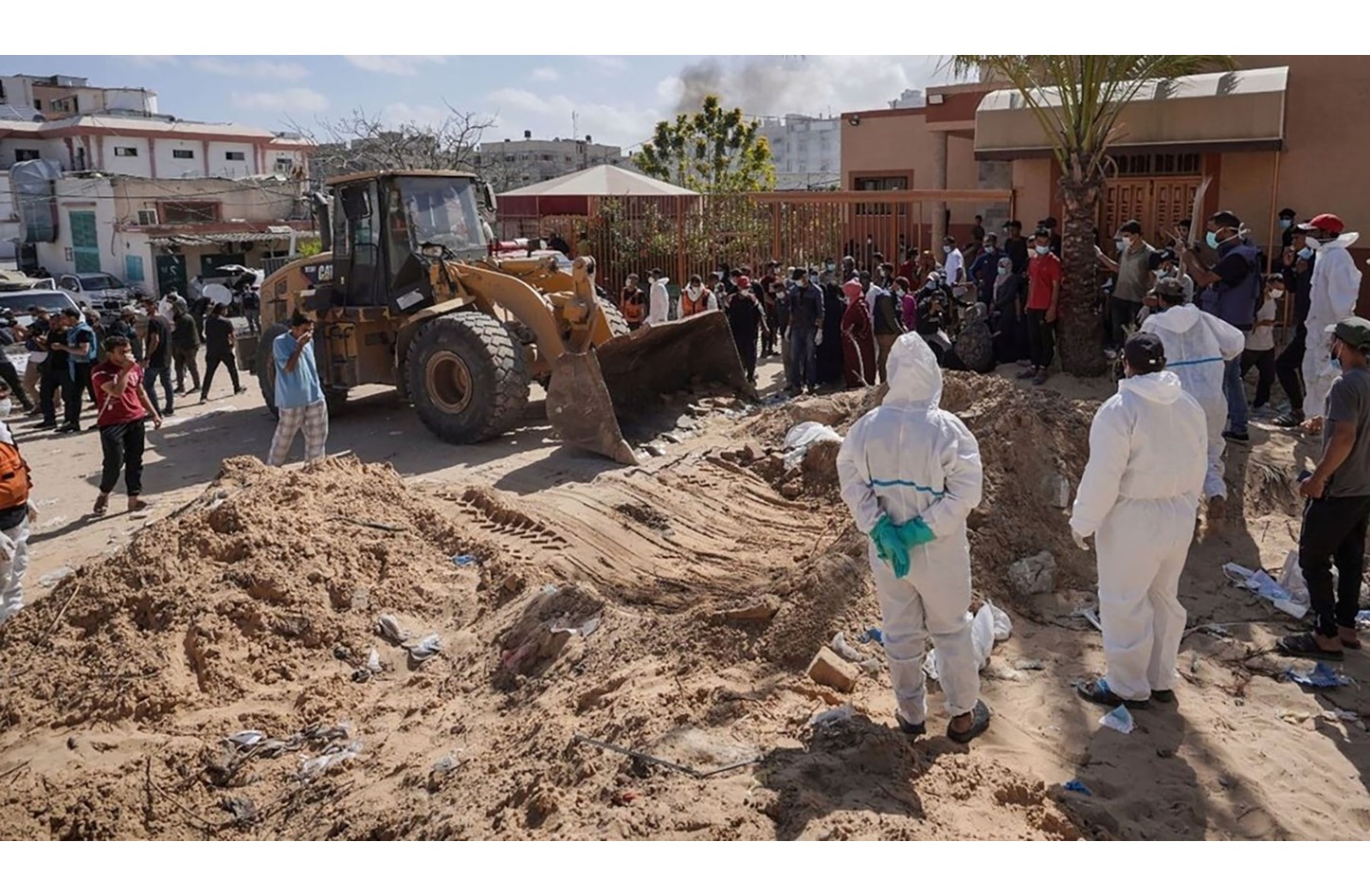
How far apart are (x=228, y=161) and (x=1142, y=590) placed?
45.4 metres

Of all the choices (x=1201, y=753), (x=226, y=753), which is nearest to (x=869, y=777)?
(x=1201, y=753)

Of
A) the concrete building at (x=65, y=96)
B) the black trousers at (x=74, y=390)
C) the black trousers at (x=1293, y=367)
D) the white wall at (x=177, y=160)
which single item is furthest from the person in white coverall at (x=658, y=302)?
the concrete building at (x=65, y=96)

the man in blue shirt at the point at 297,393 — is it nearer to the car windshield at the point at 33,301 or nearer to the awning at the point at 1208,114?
the awning at the point at 1208,114

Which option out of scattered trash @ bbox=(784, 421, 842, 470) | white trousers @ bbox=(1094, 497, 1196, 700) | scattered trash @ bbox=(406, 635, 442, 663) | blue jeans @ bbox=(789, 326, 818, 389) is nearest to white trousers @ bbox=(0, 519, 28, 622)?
scattered trash @ bbox=(406, 635, 442, 663)

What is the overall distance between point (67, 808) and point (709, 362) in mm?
8141

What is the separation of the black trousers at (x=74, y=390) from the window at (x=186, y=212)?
24798mm

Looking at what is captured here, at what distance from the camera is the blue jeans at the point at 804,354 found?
12.7 metres

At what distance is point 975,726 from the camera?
4.77 m

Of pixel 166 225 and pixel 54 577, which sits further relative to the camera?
pixel 166 225

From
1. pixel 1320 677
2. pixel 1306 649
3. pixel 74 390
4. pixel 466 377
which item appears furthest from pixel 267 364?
pixel 1320 677

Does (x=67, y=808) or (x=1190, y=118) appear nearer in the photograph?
(x=67, y=808)

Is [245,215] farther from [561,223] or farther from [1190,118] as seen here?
[1190,118]

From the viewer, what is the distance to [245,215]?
3784cm

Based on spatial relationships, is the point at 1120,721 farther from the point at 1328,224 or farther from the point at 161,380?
the point at 161,380
